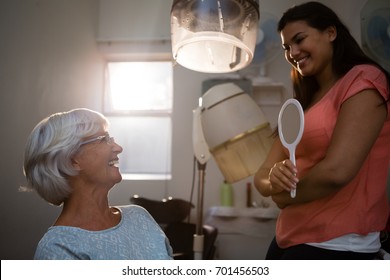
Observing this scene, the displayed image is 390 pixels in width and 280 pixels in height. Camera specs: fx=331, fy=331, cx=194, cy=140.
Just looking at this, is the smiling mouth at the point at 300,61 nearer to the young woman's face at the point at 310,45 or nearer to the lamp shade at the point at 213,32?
the young woman's face at the point at 310,45

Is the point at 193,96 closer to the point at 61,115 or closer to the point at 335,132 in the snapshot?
the point at 61,115

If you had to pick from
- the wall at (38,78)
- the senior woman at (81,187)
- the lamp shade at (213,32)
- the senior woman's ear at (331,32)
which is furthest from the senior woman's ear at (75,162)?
the senior woman's ear at (331,32)

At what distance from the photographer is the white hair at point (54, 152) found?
0.72m

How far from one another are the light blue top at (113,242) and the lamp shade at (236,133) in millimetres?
285

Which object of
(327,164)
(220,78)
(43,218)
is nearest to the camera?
(327,164)

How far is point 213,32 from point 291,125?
0.87 feet

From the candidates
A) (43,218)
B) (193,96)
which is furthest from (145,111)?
(43,218)

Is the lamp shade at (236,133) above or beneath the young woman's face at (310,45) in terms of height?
beneath

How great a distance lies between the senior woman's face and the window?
0.40 ft

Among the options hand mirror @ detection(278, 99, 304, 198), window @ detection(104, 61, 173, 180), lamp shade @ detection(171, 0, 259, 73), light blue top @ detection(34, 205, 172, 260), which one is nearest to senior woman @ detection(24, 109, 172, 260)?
light blue top @ detection(34, 205, 172, 260)

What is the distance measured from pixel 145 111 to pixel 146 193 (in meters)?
0.28

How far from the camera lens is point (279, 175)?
59cm

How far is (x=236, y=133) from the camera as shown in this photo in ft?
3.06
